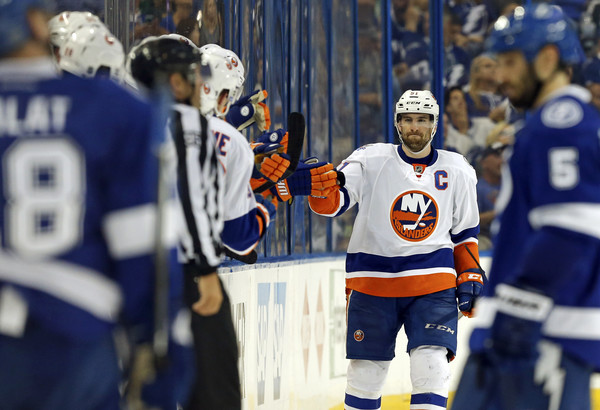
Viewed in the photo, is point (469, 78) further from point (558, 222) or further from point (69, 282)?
point (69, 282)

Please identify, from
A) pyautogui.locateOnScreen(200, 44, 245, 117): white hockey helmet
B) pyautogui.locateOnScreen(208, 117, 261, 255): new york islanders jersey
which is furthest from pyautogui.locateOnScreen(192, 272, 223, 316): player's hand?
pyautogui.locateOnScreen(200, 44, 245, 117): white hockey helmet

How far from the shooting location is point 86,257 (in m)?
1.37

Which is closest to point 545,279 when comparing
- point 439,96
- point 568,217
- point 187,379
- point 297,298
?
point 568,217

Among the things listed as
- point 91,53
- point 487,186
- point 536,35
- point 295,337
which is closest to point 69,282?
point 536,35

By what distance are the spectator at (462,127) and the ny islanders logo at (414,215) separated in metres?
3.18

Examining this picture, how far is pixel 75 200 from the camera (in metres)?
1.35

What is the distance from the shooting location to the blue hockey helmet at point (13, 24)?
139cm

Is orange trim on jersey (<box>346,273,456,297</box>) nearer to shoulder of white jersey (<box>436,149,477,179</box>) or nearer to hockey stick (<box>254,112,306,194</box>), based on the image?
shoulder of white jersey (<box>436,149,477,179</box>)

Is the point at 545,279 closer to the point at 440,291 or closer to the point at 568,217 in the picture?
the point at 568,217

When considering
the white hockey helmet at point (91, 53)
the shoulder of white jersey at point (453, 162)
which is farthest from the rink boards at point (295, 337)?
the white hockey helmet at point (91, 53)

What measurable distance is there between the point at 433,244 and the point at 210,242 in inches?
68.2

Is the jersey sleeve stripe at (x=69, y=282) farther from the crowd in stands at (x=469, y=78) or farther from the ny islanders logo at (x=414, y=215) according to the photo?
the crowd in stands at (x=469, y=78)

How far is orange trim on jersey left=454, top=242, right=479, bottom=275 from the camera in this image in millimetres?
3949

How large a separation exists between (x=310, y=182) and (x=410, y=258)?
1.68 ft
